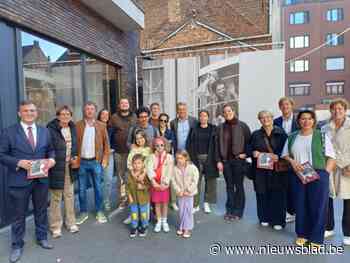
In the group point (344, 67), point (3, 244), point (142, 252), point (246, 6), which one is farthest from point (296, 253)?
point (344, 67)

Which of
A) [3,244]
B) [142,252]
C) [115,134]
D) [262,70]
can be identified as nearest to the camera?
[142,252]

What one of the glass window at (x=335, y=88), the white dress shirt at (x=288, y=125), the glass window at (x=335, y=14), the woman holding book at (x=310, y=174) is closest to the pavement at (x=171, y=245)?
the woman holding book at (x=310, y=174)

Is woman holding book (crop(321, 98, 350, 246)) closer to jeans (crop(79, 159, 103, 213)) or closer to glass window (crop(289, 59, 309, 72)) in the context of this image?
jeans (crop(79, 159, 103, 213))

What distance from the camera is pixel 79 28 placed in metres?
6.35

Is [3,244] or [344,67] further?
[344,67]

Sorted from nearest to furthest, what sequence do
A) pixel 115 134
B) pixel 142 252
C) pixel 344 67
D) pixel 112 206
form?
pixel 142 252 < pixel 115 134 < pixel 112 206 < pixel 344 67

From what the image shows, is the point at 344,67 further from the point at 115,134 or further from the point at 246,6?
the point at 115,134

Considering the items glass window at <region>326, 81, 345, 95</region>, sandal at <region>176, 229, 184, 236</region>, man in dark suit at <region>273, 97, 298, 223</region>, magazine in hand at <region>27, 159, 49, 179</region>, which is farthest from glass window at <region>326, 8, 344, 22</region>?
magazine in hand at <region>27, 159, 49, 179</region>

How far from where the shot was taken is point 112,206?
18.3ft

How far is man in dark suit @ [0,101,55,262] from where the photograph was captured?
3439mm

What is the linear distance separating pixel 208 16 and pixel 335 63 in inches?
1379

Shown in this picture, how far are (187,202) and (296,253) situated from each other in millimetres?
1492

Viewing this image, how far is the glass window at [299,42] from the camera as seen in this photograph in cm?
4228

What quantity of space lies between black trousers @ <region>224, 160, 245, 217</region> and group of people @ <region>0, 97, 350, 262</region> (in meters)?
0.02
